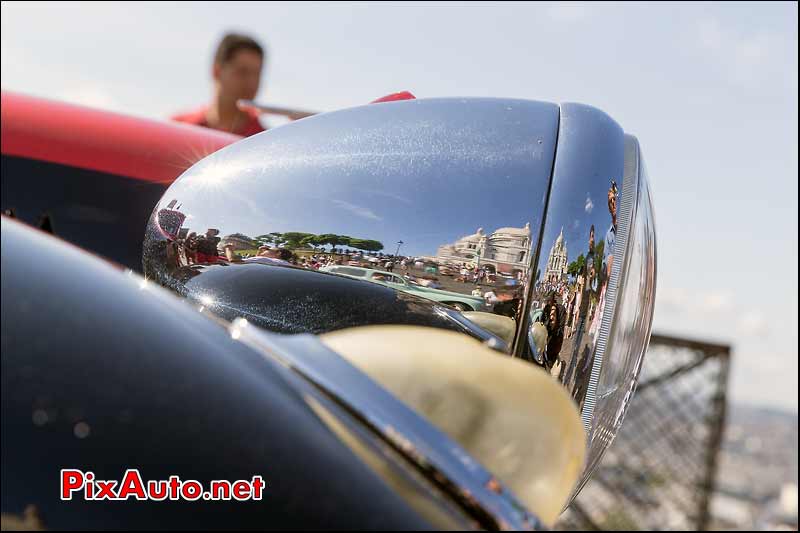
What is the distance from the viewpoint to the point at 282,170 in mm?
1340

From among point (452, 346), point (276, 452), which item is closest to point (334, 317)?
point (452, 346)

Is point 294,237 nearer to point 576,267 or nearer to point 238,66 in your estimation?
point 576,267

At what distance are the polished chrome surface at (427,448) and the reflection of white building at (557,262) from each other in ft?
1.71

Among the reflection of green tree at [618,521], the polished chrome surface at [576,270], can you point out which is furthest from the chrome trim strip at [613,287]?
the reflection of green tree at [618,521]

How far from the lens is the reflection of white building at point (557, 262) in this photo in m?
1.17

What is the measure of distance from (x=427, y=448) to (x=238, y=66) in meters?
2.93

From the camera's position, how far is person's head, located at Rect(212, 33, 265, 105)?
10.8ft

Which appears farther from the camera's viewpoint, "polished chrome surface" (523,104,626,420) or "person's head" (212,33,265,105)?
"person's head" (212,33,265,105)

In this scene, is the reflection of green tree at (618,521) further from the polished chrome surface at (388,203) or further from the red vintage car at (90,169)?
the polished chrome surface at (388,203)

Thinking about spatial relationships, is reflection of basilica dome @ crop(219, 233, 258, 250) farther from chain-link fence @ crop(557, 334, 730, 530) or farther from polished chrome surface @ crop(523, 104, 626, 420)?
chain-link fence @ crop(557, 334, 730, 530)

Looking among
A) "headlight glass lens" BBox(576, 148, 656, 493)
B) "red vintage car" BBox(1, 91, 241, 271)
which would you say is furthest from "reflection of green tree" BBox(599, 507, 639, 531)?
"headlight glass lens" BBox(576, 148, 656, 493)

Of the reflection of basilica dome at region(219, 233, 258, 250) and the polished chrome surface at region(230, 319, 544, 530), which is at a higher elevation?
the reflection of basilica dome at region(219, 233, 258, 250)

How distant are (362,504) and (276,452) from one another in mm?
76

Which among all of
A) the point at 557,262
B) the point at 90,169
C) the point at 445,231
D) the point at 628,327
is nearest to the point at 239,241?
the point at 445,231
